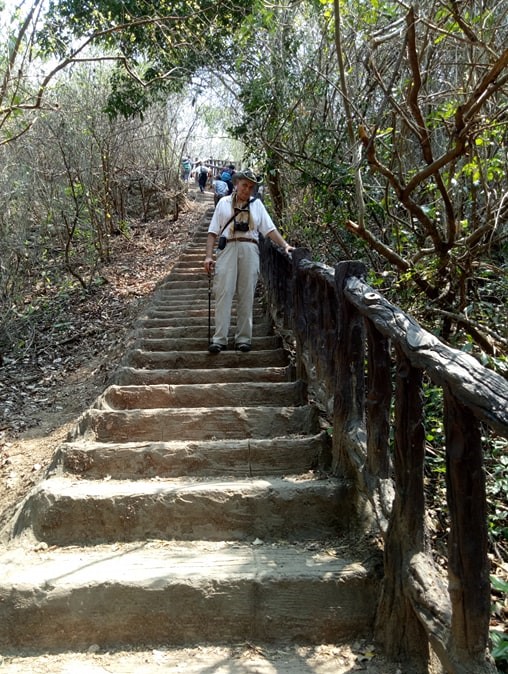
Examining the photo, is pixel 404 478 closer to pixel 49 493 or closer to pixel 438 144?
pixel 49 493

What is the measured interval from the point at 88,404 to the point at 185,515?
308cm

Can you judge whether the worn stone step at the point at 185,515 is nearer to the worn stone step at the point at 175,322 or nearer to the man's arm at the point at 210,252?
the man's arm at the point at 210,252

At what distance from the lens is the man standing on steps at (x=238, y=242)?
527 cm

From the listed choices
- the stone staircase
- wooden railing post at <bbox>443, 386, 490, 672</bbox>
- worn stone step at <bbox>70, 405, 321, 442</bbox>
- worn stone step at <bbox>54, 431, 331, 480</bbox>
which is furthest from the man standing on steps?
wooden railing post at <bbox>443, 386, 490, 672</bbox>

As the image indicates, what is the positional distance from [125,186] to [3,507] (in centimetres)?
1472

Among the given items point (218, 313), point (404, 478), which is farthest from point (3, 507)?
point (404, 478)

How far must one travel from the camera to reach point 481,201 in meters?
6.09

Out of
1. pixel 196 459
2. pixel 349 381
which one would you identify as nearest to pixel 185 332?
pixel 196 459

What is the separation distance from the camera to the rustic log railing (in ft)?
5.63

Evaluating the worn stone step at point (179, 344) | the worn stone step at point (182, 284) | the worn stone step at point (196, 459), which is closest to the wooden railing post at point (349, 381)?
the worn stone step at point (196, 459)

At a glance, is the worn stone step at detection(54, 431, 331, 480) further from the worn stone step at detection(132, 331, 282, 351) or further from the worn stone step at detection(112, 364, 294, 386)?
the worn stone step at detection(132, 331, 282, 351)

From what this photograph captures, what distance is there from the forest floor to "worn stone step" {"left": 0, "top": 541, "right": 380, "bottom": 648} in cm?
6

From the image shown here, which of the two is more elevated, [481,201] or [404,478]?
[481,201]

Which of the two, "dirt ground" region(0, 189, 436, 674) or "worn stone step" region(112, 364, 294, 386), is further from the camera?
"worn stone step" region(112, 364, 294, 386)
